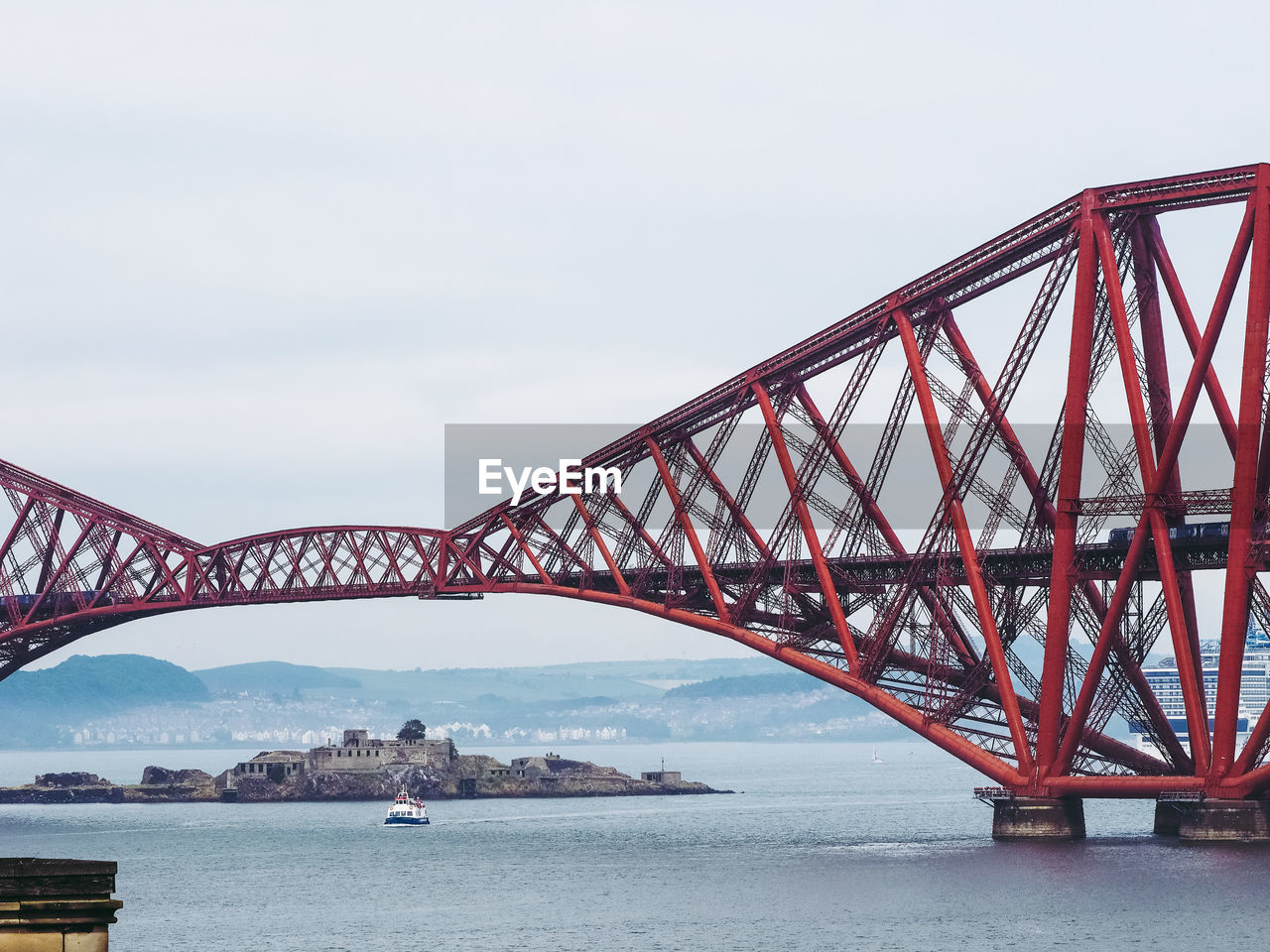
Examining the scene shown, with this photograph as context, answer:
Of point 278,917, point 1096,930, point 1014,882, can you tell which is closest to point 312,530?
point 278,917

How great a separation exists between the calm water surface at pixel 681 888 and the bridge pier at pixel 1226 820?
4.18ft

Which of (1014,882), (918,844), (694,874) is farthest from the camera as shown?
(918,844)

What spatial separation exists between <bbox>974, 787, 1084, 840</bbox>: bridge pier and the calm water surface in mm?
774

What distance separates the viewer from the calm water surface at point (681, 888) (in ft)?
224

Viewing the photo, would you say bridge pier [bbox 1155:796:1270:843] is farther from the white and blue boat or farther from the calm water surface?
the white and blue boat

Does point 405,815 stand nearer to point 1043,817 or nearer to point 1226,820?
point 1043,817

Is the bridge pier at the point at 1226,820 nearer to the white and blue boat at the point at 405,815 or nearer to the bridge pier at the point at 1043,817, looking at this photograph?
the bridge pier at the point at 1043,817

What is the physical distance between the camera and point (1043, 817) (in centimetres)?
8769

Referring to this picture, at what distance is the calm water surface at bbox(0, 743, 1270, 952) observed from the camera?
68375 mm

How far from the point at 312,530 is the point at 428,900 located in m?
53.5

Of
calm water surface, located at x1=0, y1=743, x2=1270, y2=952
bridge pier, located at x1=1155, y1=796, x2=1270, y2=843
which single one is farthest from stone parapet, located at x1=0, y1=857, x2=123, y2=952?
bridge pier, located at x1=1155, y1=796, x2=1270, y2=843

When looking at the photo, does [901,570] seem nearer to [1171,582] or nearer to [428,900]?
[1171,582]

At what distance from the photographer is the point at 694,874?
299 feet

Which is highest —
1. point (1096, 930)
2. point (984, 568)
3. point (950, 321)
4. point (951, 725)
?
point (950, 321)
